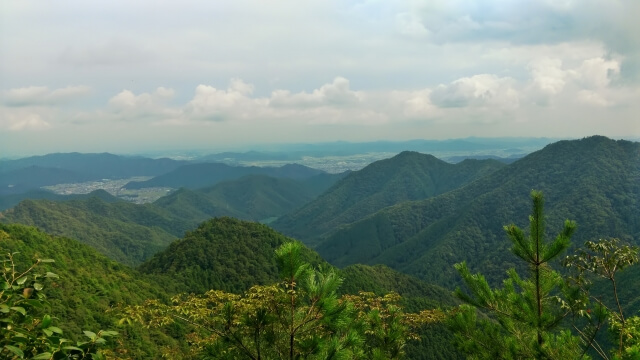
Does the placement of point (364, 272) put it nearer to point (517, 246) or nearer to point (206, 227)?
point (206, 227)

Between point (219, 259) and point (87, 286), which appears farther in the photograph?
point (219, 259)

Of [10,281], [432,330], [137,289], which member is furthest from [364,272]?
[10,281]

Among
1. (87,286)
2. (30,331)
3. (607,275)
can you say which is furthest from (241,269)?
(30,331)

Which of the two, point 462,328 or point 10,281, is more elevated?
point 10,281

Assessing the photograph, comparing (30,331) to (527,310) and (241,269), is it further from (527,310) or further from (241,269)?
(241,269)

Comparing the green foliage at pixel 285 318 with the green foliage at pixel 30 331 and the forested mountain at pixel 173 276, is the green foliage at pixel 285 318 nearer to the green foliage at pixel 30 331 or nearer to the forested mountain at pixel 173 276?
the green foliage at pixel 30 331

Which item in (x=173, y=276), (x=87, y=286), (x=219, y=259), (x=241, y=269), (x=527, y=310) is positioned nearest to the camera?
(x=527, y=310)
